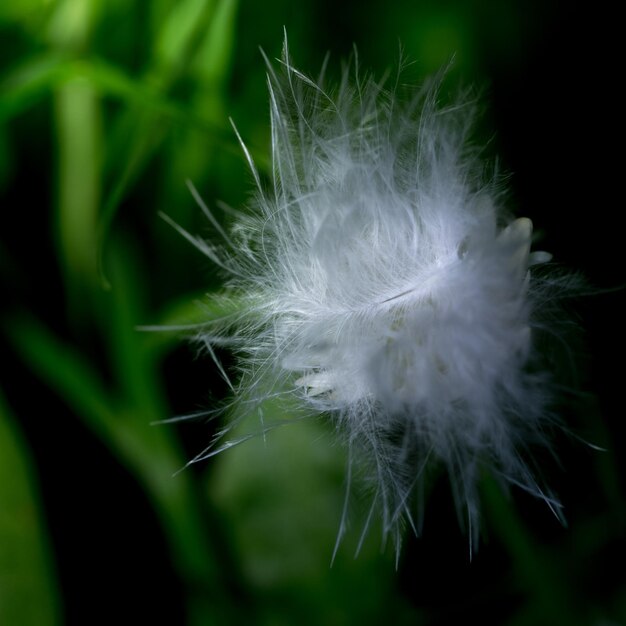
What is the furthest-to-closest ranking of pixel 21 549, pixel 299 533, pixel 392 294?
1. pixel 299 533
2. pixel 21 549
3. pixel 392 294

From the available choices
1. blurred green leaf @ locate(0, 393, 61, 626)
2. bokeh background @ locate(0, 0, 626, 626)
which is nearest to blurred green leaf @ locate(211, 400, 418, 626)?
bokeh background @ locate(0, 0, 626, 626)

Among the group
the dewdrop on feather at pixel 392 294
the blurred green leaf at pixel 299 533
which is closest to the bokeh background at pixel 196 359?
the blurred green leaf at pixel 299 533

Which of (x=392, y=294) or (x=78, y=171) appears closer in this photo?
(x=392, y=294)

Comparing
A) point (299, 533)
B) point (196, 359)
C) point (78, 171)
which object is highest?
point (78, 171)

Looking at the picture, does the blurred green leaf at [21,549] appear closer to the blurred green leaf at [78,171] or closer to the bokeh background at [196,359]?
the bokeh background at [196,359]

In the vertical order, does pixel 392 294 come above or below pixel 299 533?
above

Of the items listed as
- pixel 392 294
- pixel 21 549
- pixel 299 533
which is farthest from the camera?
pixel 299 533

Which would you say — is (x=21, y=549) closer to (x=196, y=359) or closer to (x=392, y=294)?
(x=196, y=359)

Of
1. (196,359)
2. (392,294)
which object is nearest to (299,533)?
(196,359)
